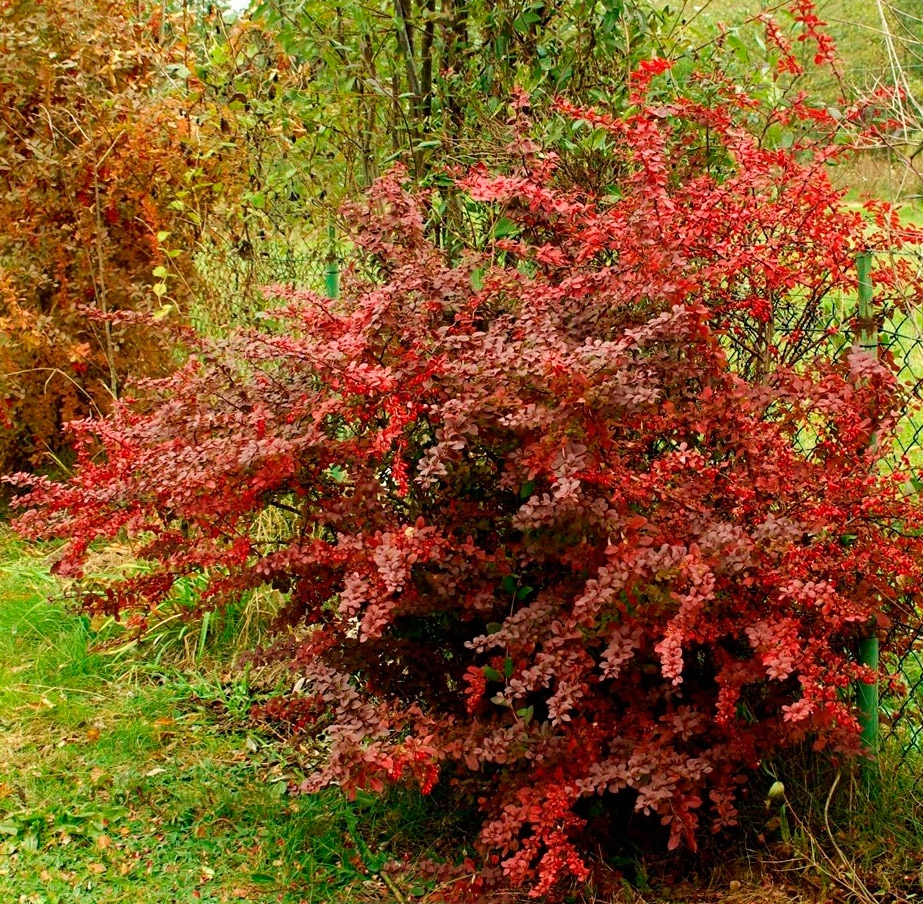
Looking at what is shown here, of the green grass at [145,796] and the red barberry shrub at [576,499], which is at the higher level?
the red barberry shrub at [576,499]

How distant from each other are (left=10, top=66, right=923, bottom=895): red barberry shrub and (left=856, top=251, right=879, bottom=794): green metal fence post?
0.04 m

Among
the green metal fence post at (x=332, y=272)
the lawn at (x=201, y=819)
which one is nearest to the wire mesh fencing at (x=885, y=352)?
the lawn at (x=201, y=819)

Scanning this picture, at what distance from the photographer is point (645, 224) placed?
281 cm

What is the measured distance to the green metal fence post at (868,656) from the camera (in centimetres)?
299

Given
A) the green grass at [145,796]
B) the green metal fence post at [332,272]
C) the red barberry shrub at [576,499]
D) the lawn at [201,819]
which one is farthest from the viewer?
the green metal fence post at [332,272]

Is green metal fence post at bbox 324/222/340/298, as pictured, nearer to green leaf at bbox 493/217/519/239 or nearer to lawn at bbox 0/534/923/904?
green leaf at bbox 493/217/519/239

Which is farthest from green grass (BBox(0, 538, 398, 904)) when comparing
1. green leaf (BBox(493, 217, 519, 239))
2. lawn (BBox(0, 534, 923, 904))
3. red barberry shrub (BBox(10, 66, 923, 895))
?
green leaf (BBox(493, 217, 519, 239))

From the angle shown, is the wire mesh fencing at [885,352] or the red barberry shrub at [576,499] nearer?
the red barberry shrub at [576,499]

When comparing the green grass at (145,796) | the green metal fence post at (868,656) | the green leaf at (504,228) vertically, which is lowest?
the green grass at (145,796)

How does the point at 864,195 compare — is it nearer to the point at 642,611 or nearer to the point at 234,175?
the point at 642,611

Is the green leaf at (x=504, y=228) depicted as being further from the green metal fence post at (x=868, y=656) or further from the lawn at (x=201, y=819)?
the lawn at (x=201, y=819)

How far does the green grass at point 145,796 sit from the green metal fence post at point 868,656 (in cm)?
145

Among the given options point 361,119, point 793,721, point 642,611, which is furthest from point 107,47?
point 793,721

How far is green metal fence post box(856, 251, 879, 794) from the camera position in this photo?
299 centimetres
